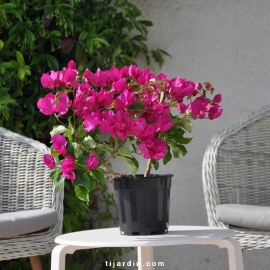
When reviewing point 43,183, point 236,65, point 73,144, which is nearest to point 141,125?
point 73,144

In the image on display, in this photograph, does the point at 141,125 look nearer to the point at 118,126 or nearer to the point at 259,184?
the point at 118,126

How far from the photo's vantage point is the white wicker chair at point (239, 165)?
2400 mm

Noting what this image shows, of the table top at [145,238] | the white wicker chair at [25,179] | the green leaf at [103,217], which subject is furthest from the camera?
the green leaf at [103,217]

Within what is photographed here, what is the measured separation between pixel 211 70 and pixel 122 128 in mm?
1724

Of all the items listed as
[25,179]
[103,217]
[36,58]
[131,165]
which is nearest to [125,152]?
[131,165]

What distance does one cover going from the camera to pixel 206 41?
312 centimetres

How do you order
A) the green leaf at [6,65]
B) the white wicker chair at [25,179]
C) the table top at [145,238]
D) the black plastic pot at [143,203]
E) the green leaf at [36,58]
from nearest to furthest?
the table top at [145,238], the black plastic pot at [143,203], the white wicker chair at [25,179], the green leaf at [6,65], the green leaf at [36,58]

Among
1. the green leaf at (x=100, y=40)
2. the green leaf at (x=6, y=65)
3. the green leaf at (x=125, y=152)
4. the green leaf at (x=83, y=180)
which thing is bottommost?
the green leaf at (x=83, y=180)

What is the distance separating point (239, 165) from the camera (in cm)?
251

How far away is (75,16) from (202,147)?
2.78ft

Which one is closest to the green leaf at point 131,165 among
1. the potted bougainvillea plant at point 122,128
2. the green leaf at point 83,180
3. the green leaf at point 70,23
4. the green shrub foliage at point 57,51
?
the potted bougainvillea plant at point 122,128

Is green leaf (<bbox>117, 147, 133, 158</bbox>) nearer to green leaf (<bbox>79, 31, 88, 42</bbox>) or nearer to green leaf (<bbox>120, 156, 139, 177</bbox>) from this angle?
green leaf (<bbox>120, 156, 139, 177</bbox>)

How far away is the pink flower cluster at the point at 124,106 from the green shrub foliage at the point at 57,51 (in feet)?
3.94

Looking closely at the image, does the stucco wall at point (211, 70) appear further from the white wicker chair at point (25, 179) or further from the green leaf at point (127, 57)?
→ the white wicker chair at point (25, 179)
